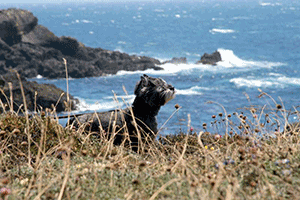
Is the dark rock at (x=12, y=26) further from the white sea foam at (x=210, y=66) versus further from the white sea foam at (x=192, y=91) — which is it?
the white sea foam at (x=192, y=91)

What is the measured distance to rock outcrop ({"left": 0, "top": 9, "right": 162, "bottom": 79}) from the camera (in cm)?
6025

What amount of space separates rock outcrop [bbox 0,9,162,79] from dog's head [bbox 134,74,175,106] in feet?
173

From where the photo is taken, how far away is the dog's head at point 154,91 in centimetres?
671

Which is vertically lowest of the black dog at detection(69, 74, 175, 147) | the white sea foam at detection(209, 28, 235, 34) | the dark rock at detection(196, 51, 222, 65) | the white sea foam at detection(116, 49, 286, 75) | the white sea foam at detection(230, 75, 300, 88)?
the white sea foam at detection(209, 28, 235, 34)

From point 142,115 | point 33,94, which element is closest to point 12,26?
point 33,94

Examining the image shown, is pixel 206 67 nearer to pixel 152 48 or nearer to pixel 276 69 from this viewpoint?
pixel 276 69

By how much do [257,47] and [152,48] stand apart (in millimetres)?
20891

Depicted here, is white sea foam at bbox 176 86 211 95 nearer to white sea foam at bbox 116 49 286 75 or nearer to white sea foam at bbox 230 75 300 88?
white sea foam at bbox 230 75 300 88

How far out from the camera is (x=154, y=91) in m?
6.79

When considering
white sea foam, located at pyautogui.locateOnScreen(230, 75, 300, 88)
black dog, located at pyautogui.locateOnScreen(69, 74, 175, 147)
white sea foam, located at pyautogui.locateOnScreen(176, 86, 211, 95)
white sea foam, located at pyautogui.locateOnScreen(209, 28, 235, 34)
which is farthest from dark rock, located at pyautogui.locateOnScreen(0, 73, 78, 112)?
white sea foam, located at pyautogui.locateOnScreen(209, 28, 235, 34)

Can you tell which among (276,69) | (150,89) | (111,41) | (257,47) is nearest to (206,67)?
(276,69)

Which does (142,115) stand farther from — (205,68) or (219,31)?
(219,31)

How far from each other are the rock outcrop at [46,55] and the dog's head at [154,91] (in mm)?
52831

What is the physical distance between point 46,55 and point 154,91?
59354mm
